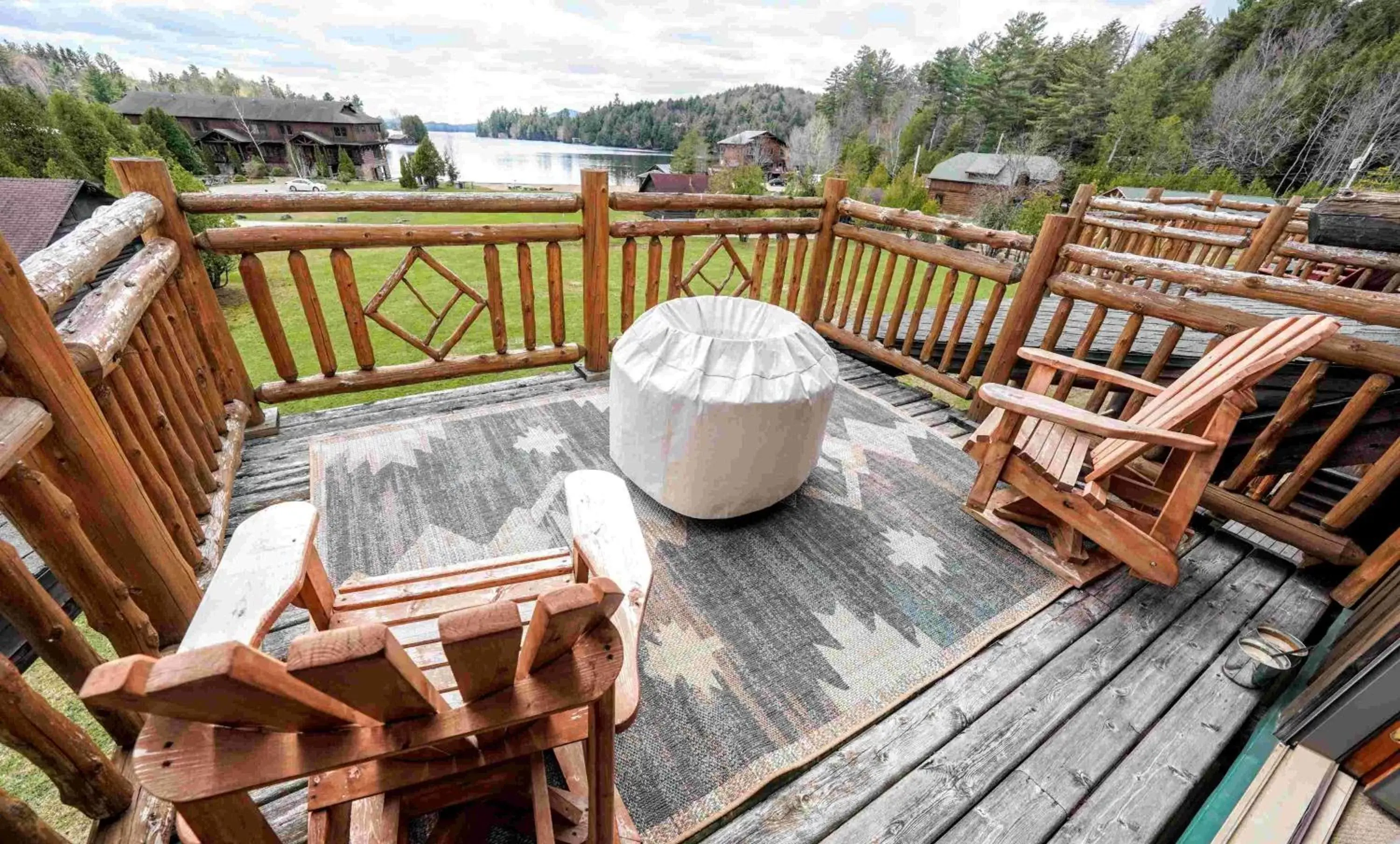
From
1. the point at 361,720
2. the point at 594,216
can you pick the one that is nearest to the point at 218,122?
the point at 594,216

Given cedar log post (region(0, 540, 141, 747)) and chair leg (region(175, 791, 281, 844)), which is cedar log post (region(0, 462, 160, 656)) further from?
chair leg (region(175, 791, 281, 844))

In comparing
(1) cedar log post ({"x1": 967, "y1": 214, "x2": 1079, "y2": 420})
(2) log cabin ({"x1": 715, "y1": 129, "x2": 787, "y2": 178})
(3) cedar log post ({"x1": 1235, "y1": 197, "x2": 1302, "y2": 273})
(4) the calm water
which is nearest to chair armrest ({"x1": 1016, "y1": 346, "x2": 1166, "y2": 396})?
(1) cedar log post ({"x1": 967, "y1": 214, "x2": 1079, "y2": 420})

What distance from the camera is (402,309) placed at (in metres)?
8.95

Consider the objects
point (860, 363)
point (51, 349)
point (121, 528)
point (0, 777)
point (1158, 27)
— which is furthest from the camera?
point (1158, 27)

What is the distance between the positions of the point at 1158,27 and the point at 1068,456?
4228cm

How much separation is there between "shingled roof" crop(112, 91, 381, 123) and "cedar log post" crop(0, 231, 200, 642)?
49.0 metres

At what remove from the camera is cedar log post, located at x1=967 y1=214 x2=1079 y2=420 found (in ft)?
8.75

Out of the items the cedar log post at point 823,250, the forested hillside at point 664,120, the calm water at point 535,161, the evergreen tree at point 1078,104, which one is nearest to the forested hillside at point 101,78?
the calm water at point 535,161

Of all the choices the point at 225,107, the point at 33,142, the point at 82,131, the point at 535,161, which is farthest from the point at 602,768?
the point at 535,161

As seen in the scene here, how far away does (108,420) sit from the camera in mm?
1371

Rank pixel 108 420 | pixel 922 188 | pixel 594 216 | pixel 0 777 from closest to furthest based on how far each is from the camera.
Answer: pixel 108 420 → pixel 0 777 → pixel 594 216 → pixel 922 188

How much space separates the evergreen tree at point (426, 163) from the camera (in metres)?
29.8

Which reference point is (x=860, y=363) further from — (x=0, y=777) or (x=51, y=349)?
(x=0, y=777)

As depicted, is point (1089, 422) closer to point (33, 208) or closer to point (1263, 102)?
point (33, 208)
